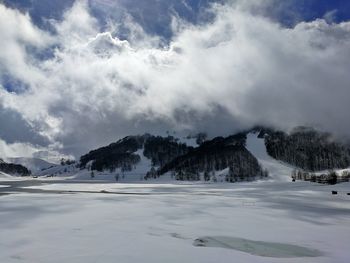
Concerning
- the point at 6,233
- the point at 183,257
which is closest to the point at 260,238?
the point at 183,257

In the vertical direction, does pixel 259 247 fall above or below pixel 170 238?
below

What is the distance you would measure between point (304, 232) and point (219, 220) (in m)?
7.78

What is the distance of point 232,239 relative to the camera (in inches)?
984

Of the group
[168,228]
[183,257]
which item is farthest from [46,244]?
[168,228]

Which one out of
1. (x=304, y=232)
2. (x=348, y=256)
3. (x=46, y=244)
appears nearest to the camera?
(x=348, y=256)

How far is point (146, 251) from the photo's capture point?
20.3 meters

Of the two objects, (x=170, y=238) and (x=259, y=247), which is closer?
(x=259, y=247)

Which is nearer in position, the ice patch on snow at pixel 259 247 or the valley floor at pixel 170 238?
the valley floor at pixel 170 238

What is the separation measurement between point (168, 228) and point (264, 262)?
11120 mm

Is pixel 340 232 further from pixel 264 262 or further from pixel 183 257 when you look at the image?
pixel 183 257

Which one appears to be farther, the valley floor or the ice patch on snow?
the ice patch on snow

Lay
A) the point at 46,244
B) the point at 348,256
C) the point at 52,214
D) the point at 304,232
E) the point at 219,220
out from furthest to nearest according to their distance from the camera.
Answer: the point at 52,214
the point at 219,220
the point at 304,232
the point at 46,244
the point at 348,256

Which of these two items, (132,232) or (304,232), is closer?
(132,232)

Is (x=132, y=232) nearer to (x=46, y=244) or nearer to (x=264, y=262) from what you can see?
(x=46, y=244)
